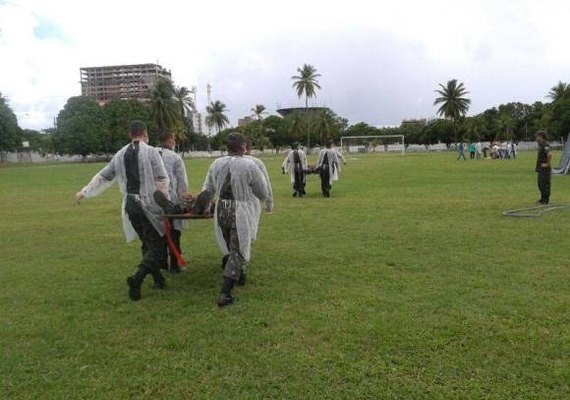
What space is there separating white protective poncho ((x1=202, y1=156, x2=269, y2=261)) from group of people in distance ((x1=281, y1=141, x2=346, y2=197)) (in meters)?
10.2

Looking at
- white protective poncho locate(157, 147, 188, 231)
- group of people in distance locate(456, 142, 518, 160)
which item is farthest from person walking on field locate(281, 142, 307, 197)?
group of people in distance locate(456, 142, 518, 160)

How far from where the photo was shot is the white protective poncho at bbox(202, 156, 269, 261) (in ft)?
19.5

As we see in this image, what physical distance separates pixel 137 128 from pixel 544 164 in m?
10.2

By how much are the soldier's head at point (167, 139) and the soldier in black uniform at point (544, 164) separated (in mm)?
9289

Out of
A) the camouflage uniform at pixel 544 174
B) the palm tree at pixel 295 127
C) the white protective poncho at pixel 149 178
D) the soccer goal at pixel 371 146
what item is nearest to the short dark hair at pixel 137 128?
the white protective poncho at pixel 149 178

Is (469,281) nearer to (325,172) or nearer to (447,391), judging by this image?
(447,391)

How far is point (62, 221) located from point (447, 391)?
11.1 metres

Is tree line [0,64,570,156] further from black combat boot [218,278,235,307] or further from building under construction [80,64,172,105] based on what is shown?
black combat boot [218,278,235,307]

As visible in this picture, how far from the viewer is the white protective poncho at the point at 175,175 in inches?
274

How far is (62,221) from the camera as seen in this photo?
501 inches

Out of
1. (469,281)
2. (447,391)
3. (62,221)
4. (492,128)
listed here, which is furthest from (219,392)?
(492,128)

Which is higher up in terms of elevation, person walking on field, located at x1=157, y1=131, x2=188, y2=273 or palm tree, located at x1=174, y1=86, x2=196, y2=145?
palm tree, located at x1=174, y1=86, x2=196, y2=145

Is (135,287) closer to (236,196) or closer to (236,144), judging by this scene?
(236,196)

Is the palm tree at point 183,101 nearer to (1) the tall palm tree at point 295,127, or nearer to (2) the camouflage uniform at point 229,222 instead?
(1) the tall palm tree at point 295,127
